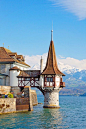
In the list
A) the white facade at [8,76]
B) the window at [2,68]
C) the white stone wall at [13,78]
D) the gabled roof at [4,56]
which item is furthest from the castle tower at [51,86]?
the window at [2,68]

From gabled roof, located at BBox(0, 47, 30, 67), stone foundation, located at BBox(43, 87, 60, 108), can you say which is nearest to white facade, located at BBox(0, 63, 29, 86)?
gabled roof, located at BBox(0, 47, 30, 67)

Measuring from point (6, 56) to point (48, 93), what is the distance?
12694 millimetres

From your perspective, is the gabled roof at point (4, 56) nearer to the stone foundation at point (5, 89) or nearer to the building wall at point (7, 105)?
the stone foundation at point (5, 89)

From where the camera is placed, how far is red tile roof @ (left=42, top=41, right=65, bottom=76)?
61.5 m

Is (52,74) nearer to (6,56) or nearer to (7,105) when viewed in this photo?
(6,56)

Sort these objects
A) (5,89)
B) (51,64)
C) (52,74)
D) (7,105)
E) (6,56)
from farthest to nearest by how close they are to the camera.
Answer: (6,56) < (51,64) < (52,74) < (5,89) < (7,105)

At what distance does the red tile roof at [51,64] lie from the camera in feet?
202

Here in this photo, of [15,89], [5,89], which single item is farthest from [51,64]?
[5,89]

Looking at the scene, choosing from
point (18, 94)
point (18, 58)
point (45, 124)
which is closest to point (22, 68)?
point (18, 58)

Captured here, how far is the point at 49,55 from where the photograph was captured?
209 feet

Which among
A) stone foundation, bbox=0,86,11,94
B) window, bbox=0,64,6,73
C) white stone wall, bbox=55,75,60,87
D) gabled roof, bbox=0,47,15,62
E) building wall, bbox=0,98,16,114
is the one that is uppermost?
gabled roof, bbox=0,47,15,62

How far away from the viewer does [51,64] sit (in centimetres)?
6269

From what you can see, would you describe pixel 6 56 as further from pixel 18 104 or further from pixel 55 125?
pixel 55 125

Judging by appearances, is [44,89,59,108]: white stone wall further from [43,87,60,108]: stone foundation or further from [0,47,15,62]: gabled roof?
[0,47,15,62]: gabled roof
